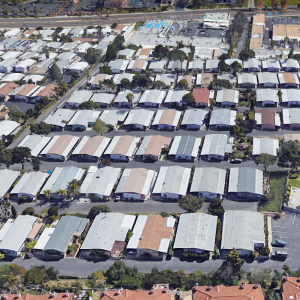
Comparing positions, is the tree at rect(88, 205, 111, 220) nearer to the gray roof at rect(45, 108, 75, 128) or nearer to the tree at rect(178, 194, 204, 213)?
the tree at rect(178, 194, 204, 213)

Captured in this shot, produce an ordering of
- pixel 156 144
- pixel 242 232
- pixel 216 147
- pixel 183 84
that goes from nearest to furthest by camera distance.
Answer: pixel 242 232 → pixel 216 147 → pixel 156 144 → pixel 183 84

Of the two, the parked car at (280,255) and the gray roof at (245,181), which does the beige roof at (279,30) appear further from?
the parked car at (280,255)

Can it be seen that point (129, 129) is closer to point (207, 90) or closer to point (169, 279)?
point (207, 90)

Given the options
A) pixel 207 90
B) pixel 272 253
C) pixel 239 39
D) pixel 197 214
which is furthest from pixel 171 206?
pixel 239 39

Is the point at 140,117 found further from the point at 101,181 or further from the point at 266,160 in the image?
the point at 266,160

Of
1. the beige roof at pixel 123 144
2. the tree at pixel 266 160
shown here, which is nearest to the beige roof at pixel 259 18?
the beige roof at pixel 123 144

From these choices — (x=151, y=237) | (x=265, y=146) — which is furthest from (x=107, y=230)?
(x=265, y=146)
